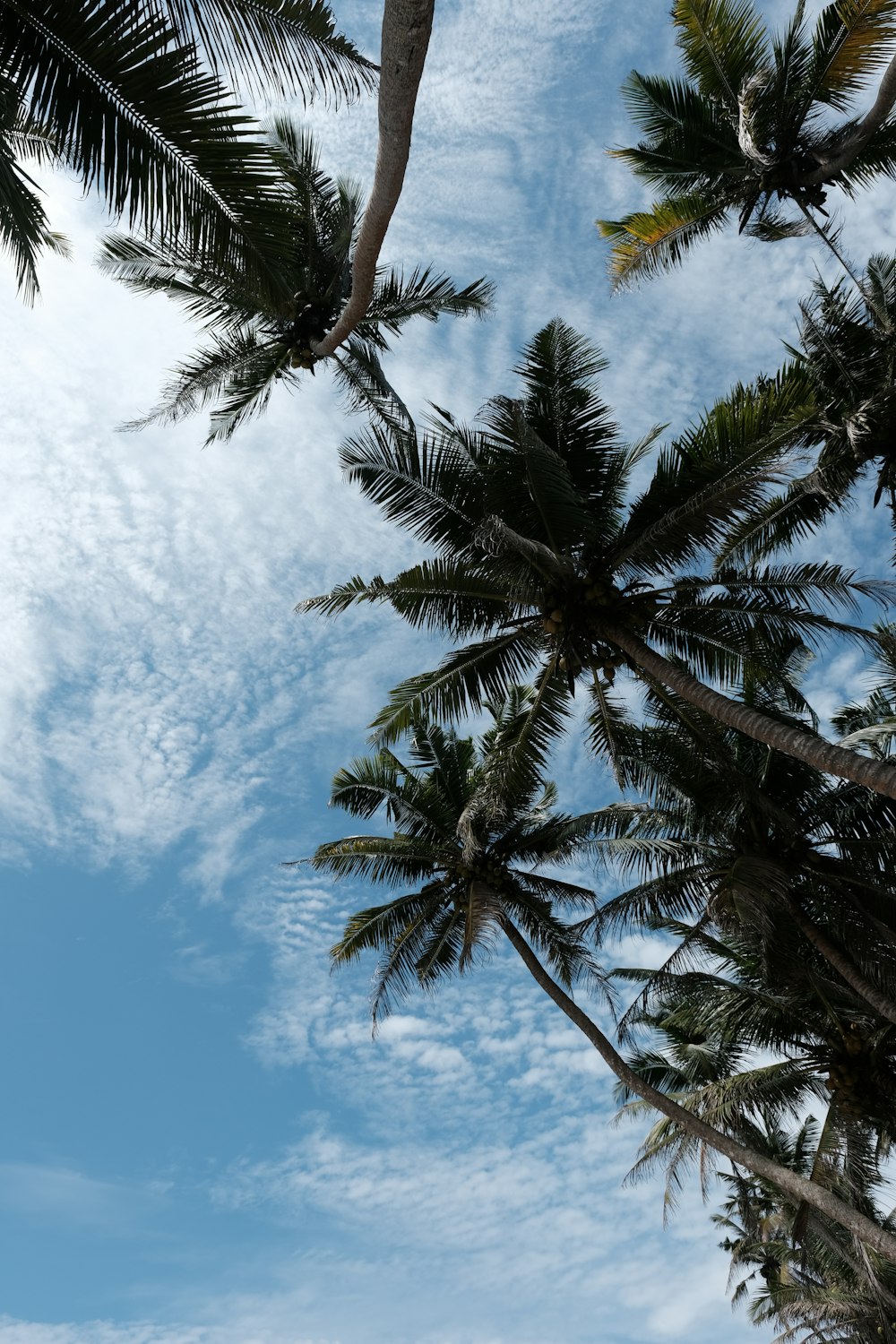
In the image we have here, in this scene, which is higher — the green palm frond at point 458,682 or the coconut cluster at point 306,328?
the coconut cluster at point 306,328

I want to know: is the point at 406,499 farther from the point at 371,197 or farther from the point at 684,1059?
the point at 684,1059

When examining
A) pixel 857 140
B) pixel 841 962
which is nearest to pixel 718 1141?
pixel 841 962

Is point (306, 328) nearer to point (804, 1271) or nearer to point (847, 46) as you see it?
point (847, 46)

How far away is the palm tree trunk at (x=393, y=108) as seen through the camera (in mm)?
3725

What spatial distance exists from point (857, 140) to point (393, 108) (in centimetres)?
1048

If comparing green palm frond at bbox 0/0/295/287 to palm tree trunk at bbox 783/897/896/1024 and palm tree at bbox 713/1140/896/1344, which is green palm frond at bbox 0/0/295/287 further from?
palm tree at bbox 713/1140/896/1344

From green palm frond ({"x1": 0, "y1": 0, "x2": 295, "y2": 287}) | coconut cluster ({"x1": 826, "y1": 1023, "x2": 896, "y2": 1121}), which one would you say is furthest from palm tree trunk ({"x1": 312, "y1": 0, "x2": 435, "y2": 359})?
coconut cluster ({"x1": 826, "y1": 1023, "x2": 896, "y2": 1121})

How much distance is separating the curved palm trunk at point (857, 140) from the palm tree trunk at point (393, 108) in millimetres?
6509

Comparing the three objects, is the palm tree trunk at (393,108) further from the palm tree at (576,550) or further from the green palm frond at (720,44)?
the green palm frond at (720,44)

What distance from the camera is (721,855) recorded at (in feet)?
52.2

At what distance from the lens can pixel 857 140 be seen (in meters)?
12.4

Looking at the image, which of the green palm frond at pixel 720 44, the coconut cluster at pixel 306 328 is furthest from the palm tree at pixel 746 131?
the coconut cluster at pixel 306 328

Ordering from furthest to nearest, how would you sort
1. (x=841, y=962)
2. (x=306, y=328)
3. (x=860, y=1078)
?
(x=860, y=1078), (x=306, y=328), (x=841, y=962)

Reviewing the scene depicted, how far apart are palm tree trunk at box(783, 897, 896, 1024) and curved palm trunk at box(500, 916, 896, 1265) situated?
2344 mm
